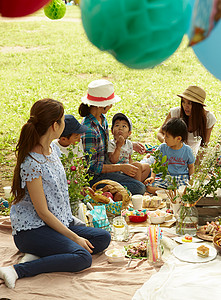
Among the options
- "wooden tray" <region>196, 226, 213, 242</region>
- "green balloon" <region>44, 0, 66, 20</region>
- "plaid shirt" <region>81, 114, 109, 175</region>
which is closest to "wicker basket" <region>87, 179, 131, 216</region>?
"plaid shirt" <region>81, 114, 109, 175</region>

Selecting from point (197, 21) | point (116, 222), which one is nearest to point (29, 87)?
point (116, 222)

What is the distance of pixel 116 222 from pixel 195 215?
0.58 m

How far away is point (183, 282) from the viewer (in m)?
2.57

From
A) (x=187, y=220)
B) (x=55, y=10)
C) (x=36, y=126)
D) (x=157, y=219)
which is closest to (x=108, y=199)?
(x=157, y=219)

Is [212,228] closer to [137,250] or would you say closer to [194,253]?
[194,253]

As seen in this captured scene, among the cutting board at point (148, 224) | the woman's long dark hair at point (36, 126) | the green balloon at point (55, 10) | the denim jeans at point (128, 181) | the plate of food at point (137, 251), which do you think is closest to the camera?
the green balloon at point (55, 10)

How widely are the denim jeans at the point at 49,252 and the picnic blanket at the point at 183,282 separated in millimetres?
465

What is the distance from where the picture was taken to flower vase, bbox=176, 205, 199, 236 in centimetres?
322

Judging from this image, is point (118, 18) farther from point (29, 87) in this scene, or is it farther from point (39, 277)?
point (29, 87)

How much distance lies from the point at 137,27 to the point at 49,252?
2.39 m

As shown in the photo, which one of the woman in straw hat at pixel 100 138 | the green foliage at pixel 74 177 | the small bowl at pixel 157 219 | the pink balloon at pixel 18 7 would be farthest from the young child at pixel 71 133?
the pink balloon at pixel 18 7

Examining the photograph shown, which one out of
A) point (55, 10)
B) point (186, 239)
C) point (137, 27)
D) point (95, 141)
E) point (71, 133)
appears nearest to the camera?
point (137, 27)

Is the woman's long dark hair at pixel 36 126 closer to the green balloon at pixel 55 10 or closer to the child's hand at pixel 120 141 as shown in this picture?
the green balloon at pixel 55 10

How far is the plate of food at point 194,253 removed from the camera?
9.30 feet
